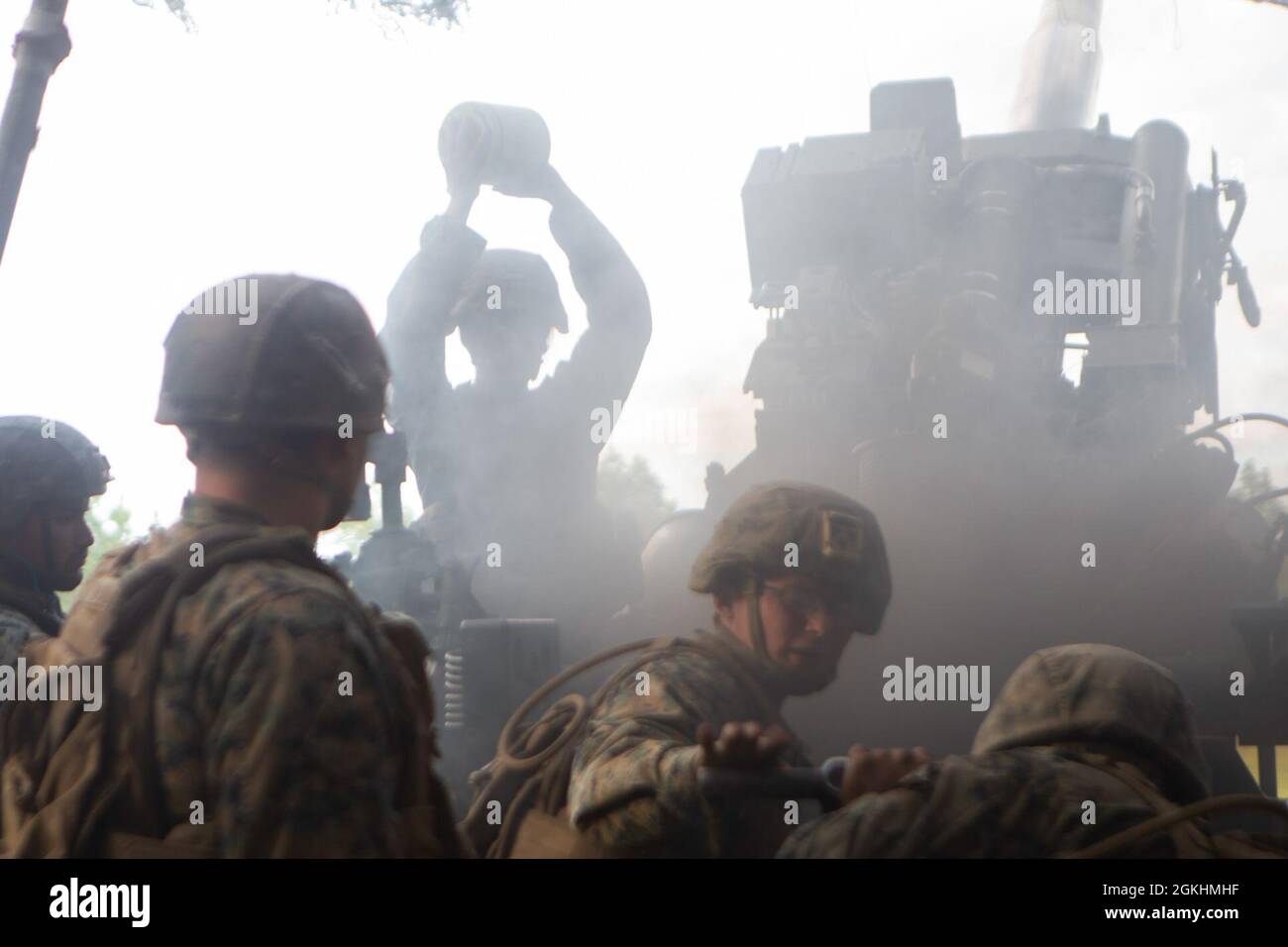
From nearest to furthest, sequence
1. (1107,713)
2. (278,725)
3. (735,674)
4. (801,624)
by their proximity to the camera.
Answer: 1. (278,725)
2. (1107,713)
3. (735,674)
4. (801,624)

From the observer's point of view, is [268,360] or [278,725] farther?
[268,360]

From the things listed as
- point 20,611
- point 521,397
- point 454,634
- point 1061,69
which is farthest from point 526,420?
point 1061,69

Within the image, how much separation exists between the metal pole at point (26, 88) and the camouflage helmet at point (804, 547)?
1.94m

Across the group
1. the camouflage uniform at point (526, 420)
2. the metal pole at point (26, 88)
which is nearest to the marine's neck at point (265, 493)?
the metal pole at point (26, 88)

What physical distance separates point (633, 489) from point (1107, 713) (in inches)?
286

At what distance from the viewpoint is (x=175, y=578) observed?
172 cm

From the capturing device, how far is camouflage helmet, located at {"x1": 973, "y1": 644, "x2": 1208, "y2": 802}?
7.11 feet

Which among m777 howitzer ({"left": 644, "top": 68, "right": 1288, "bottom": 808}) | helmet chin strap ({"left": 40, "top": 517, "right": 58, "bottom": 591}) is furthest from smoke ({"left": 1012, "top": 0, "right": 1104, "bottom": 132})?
helmet chin strap ({"left": 40, "top": 517, "right": 58, "bottom": 591})

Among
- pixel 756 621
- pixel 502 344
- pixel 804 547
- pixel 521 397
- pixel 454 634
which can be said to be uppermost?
pixel 502 344

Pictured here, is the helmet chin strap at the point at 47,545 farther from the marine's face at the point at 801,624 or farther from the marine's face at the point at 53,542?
the marine's face at the point at 801,624

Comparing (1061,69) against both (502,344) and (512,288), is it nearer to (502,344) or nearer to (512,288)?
(512,288)

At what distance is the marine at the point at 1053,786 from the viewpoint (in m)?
1.92

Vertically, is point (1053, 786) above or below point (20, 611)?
below

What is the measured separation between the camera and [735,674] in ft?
9.44
